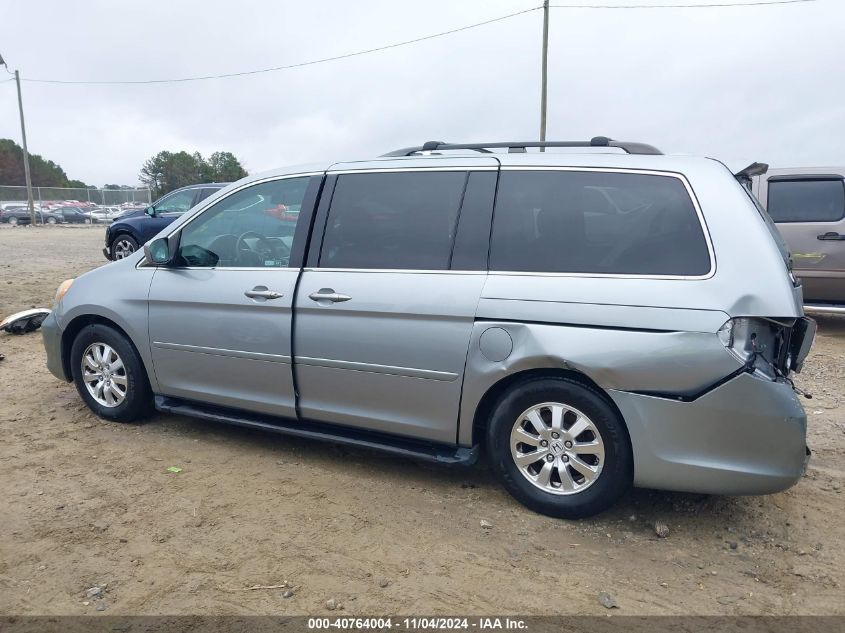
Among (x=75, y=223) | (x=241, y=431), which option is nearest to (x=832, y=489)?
(x=241, y=431)

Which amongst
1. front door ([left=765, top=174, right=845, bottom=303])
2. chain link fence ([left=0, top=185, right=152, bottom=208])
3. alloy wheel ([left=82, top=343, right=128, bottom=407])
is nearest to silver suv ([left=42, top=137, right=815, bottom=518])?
alloy wheel ([left=82, top=343, right=128, bottom=407])

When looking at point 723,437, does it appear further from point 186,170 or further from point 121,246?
point 186,170

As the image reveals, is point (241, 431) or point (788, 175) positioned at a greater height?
point (788, 175)

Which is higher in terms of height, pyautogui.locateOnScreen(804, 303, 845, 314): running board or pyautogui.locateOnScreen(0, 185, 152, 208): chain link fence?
pyautogui.locateOnScreen(0, 185, 152, 208): chain link fence

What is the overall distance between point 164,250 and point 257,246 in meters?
0.71

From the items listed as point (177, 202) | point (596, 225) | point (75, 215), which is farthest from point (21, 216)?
point (596, 225)

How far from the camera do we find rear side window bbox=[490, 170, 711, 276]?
127 inches

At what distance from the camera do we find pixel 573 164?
3.56 m

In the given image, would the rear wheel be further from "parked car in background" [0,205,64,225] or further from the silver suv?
"parked car in background" [0,205,64,225]

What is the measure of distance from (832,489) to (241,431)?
3787mm

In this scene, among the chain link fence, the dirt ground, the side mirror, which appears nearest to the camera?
the dirt ground

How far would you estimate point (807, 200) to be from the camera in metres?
8.11

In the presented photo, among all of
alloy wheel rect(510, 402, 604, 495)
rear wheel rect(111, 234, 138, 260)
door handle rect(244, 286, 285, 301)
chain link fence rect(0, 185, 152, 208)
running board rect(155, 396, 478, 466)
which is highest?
chain link fence rect(0, 185, 152, 208)

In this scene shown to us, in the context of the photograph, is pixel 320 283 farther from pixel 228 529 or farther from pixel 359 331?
pixel 228 529
